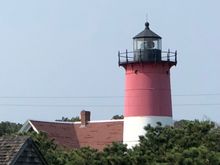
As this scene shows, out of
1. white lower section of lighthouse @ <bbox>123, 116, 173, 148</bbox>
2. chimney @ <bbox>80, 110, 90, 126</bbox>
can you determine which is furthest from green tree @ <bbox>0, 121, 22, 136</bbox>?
white lower section of lighthouse @ <bbox>123, 116, 173, 148</bbox>

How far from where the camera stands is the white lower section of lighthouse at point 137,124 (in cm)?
4844

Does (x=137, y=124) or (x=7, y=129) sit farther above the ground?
(x=7, y=129)

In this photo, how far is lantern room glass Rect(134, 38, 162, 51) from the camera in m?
50.0

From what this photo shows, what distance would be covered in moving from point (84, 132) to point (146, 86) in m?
7.09

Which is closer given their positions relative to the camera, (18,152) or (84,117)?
(18,152)

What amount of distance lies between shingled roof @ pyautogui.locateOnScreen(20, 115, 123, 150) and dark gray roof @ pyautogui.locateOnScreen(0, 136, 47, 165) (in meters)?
27.6

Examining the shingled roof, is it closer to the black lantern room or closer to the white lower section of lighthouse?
the white lower section of lighthouse

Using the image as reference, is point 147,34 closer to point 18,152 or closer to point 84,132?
point 84,132

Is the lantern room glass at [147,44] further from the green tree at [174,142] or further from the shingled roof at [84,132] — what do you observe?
the green tree at [174,142]

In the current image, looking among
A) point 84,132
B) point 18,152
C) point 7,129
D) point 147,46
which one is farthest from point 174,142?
point 7,129

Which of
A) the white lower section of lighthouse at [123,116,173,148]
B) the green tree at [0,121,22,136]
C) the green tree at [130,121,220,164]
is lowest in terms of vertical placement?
the green tree at [130,121,220,164]

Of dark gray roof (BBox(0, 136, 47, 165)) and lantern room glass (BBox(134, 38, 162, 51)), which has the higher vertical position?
lantern room glass (BBox(134, 38, 162, 51))

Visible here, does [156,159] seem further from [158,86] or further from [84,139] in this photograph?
[84,139]

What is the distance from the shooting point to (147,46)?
5012cm
